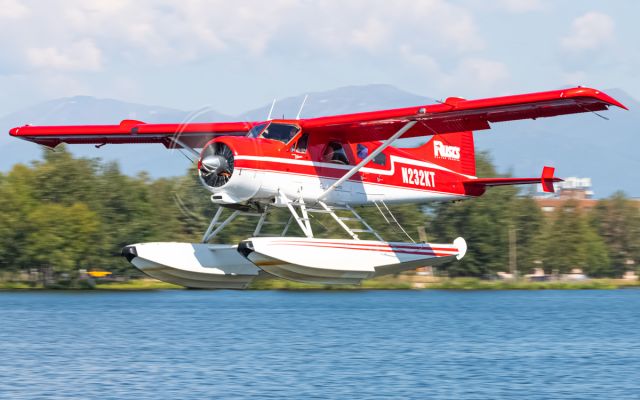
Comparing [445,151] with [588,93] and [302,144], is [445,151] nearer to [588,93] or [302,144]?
[302,144]

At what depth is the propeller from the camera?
1596 cm

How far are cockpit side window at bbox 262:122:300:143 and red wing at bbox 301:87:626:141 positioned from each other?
31cm

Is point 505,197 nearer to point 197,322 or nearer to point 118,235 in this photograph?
point 118,235

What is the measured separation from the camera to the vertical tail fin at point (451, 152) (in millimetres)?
20062

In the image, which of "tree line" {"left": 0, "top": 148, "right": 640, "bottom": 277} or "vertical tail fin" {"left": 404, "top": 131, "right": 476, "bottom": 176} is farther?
"tree line" {"left": 0, "top": 148, "right": 640, "bottom": 277}

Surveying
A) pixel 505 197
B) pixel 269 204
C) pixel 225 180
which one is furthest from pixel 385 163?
pixel 505 197

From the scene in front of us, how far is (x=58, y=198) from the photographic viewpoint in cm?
4959

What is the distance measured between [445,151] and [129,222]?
1241 inches

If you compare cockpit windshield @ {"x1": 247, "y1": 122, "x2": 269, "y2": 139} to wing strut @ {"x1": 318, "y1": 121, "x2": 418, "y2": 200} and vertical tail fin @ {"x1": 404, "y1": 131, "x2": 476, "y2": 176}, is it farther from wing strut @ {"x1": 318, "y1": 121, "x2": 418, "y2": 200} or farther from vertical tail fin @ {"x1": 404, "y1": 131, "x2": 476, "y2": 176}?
vertical tail fin @ {"x1": 404, "y1": 131, "x2": 476, "y2": 176}

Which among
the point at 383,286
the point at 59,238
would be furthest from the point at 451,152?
the point at 383,286

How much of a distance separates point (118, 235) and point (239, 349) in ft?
109

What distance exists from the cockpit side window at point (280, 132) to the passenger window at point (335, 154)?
878 mm

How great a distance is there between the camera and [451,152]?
67.2 ft

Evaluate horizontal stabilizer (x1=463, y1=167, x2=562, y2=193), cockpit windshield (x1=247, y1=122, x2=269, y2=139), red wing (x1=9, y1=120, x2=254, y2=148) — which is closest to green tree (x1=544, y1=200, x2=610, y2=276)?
horizontal stabilizer (x1=463, y1=167, x2=562, y2=193)
